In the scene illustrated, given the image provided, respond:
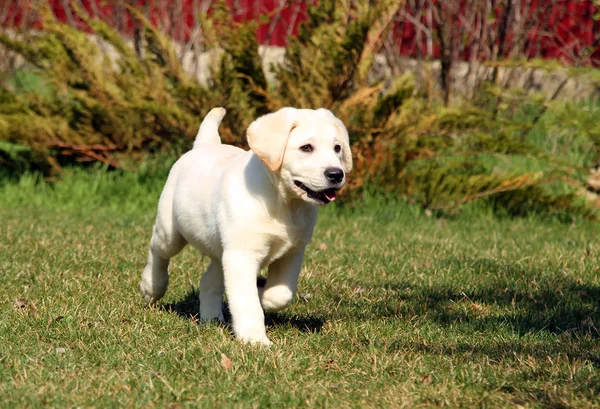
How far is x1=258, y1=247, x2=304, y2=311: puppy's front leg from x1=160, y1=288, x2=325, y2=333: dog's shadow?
0.87ft

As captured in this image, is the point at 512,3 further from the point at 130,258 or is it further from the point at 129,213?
the point at 130,258

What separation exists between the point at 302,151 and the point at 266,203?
0.97ft

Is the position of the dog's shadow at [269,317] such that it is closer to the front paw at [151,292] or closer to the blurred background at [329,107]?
Result: the front paw at [151,292]

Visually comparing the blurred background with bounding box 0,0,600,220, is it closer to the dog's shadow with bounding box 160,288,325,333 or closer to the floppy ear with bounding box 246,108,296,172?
the dog's shadow with bounding box 160,288,325,333

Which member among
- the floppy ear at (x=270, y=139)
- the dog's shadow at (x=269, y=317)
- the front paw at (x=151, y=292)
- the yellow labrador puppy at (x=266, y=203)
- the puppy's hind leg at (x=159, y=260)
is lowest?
the dog's shadow at (x=269, y=317)

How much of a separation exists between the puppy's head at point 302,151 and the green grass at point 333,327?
2.37ft

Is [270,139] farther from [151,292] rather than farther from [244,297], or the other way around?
[151,292]

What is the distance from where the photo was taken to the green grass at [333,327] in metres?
3.28

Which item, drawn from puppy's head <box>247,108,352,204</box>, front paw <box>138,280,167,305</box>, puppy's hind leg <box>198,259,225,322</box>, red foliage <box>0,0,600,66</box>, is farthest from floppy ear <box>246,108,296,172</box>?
red foliage <box>0,0,600,66</box>

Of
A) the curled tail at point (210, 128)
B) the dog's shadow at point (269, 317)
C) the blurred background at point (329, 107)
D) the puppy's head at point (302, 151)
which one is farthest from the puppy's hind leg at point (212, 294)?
the blurred background at point (329, 107)

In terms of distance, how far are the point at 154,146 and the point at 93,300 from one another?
15.5 feet

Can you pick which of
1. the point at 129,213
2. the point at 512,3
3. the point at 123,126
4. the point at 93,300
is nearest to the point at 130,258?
the point at 93,300

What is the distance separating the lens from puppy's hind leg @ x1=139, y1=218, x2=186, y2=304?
4.55 meters

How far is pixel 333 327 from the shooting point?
4.32 m
